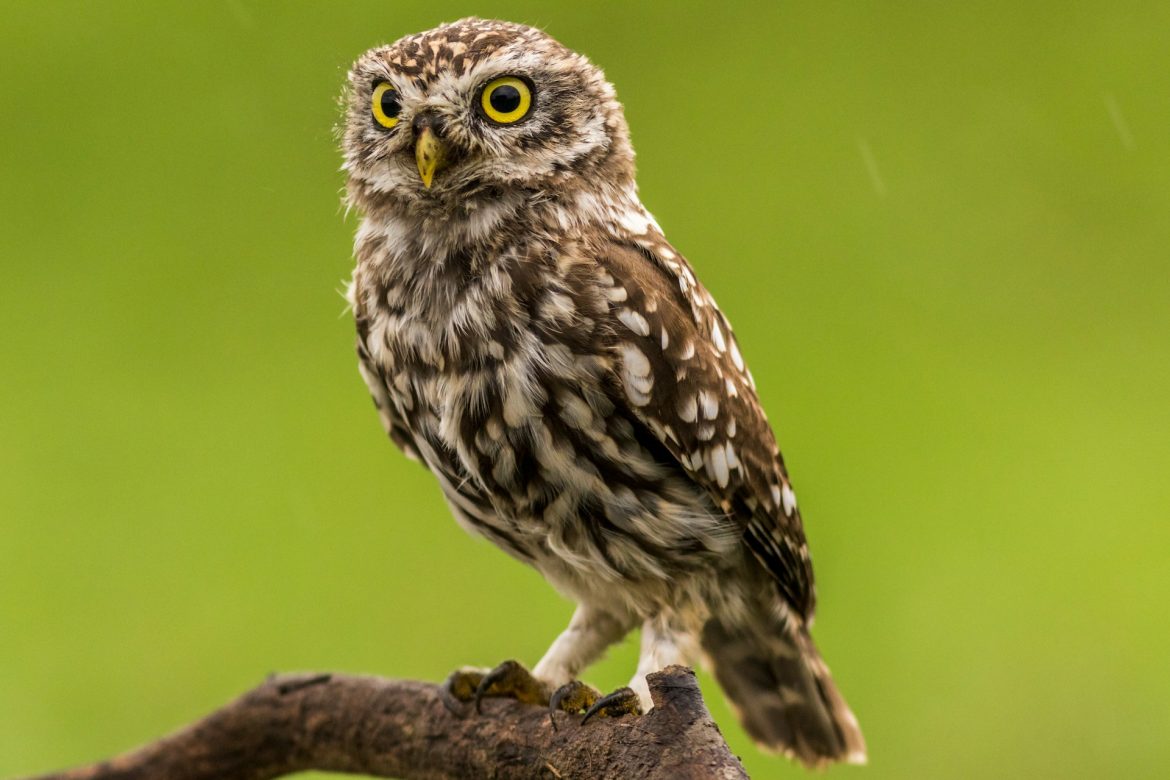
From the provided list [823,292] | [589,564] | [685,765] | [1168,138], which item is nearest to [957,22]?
[1168,138]

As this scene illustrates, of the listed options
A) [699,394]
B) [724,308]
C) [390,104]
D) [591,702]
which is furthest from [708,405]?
[724,308]

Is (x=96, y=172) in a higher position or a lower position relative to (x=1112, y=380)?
higher

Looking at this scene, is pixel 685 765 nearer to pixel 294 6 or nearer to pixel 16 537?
pixel 16 537

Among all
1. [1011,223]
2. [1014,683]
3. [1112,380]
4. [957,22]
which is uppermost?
[957,22]

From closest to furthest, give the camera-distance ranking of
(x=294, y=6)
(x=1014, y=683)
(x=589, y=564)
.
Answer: (x=589, y=564) → (x=1014, y=683) → (x=294, y=6)

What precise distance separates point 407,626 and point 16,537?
1.43m

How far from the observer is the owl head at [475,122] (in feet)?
8.77

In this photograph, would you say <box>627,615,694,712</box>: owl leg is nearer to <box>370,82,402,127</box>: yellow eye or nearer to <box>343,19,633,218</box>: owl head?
<box>343,19,633,218</box>: owl head

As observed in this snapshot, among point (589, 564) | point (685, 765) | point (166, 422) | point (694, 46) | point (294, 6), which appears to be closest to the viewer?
point (685, 765)

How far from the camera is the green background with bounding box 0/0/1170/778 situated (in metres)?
4.79

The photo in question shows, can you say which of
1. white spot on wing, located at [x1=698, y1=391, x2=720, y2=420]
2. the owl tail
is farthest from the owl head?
the owl tail

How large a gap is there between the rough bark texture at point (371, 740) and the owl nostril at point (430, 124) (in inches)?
41.2

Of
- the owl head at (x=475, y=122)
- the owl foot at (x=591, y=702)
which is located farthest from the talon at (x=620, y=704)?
the owl head at (x=475, y=122)

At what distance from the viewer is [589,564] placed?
2.81 meters
